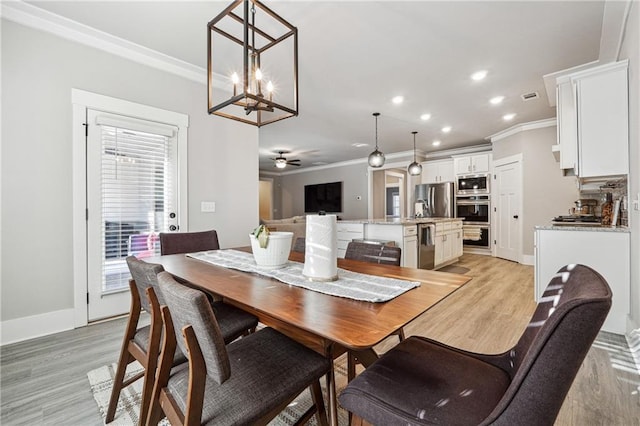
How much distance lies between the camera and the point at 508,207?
18.6ft

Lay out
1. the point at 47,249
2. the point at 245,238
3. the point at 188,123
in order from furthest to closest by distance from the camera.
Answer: the point at 245,238
the point at 188,123
the point at 47,249

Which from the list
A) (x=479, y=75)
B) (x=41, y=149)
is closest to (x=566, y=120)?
(x=479, y=75)

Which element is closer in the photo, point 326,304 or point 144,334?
point 326,304

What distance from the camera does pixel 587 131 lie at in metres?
2.54

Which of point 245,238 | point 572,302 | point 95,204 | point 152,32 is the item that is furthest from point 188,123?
point 572,302

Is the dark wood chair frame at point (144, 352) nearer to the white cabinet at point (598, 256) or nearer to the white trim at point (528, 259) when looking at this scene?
the white cabinet at point (598, 256)

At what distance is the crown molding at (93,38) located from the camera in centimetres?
216

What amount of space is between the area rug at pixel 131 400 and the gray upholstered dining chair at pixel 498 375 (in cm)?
68

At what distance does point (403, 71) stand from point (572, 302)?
10.5ft

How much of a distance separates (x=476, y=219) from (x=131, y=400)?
6780 millimetres

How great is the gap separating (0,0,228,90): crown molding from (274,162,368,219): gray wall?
5.81 meters

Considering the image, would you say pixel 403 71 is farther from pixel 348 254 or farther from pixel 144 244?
pixel 144 244

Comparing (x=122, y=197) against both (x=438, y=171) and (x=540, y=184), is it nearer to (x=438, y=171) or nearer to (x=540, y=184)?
(x=540, y=184)

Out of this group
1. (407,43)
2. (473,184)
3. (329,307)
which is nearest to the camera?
(329,307)
